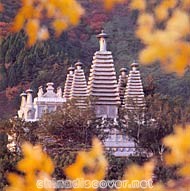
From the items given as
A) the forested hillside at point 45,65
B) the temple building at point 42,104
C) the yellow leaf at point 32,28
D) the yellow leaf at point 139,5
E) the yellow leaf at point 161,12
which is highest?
the forested hillside at point 45,65

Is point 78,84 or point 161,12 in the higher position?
point 78,84

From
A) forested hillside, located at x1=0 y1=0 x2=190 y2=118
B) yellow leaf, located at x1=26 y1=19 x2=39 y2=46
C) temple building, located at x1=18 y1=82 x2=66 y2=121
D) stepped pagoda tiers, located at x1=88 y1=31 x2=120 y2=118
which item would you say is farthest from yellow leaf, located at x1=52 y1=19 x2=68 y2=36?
forested hillside, located at x1=0 y1=0 x2=190 y2=118

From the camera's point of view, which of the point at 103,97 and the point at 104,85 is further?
the point at 104,85

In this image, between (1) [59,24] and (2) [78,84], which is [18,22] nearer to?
(1) [59,24]

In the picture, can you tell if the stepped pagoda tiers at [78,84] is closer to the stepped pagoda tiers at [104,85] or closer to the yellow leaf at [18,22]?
the stepped pagoda tiers at [104,85]

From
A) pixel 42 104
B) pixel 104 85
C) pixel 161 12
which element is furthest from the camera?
pixel 104 85

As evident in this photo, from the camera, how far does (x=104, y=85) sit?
11109mm

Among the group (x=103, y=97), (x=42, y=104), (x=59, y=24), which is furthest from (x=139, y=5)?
(x=103, y=97)

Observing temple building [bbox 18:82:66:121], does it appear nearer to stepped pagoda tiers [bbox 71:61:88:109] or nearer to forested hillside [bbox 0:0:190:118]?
stepped pagoda tiers [bbox 71:61:88:109]

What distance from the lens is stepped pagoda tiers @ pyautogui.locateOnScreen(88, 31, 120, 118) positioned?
1066cm

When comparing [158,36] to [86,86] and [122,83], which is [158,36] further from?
[122,83]

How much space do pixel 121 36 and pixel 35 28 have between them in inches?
720

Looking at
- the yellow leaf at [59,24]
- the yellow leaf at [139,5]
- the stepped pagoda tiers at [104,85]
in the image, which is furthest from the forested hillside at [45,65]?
the yellow leaf at [139,5]

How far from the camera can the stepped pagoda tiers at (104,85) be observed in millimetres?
10659
